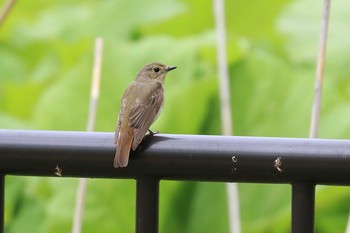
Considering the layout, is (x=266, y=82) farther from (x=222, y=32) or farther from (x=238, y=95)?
(x=222, y=32)

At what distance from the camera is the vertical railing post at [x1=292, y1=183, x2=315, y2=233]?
1.75 metres

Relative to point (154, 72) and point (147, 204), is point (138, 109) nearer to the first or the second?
point (154, 72)

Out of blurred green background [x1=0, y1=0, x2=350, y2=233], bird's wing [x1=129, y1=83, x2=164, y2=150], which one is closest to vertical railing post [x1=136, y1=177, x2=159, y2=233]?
bird's wing [x1=129, y1=83, x2=164, y2=150]

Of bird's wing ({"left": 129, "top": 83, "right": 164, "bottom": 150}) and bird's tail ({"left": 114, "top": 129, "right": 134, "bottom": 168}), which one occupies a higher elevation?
bird's wing ({"left": 129, "top": 83, "right": 164, "bottom": 150})

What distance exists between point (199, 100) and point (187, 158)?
6.73 ft

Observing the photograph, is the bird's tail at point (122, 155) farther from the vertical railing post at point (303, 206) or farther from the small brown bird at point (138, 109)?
the vertical railing post at point (303, 206)

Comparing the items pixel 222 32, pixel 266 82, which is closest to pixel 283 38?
pixel 266 82

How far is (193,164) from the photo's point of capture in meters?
1.78

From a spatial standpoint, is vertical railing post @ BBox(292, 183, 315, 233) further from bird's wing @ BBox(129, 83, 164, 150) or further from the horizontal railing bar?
bird's wing @ BBox(129, 83, 164, 150)

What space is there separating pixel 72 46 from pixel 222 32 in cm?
123

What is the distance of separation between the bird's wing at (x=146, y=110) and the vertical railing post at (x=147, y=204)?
476 millimetres

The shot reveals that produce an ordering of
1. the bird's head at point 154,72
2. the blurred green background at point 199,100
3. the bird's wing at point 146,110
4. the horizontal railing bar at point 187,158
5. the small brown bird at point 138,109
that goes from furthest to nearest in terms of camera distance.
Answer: the blurred green background at point 199,100, the bird's head at point 154,72, the bird's wing at point 146,110, the small brown bird at point 138,109, the horizontal railing bar at point 187,158

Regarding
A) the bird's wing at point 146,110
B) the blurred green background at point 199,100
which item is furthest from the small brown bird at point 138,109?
the blurred green background at point 199,100

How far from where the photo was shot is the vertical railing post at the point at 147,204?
1.80 metres
